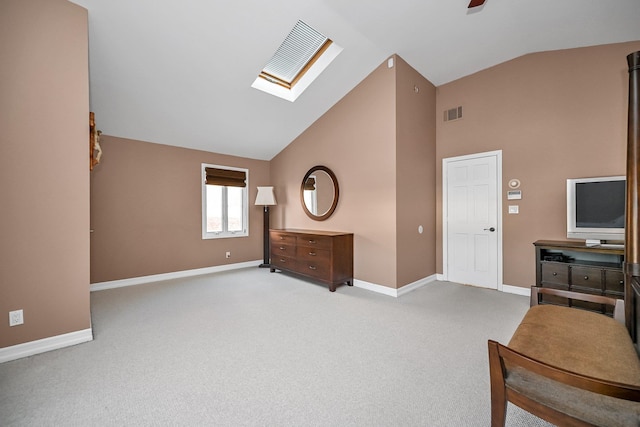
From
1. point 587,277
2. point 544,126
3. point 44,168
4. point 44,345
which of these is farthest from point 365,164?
point 44,345

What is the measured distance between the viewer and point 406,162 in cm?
400

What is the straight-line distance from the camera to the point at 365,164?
4.20 m

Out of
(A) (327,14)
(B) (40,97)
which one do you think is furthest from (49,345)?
(A) (327,14)

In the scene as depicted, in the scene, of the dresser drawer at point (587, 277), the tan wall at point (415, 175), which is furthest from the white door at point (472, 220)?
the dresser drawer at point (587, 277)

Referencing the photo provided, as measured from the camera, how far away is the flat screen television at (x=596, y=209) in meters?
3.03

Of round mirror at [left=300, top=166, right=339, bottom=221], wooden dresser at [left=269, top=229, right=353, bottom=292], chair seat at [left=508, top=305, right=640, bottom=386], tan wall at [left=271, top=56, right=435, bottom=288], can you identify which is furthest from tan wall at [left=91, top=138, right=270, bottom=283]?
chair seat at [left=508, top=305, right=640, bottom=386]

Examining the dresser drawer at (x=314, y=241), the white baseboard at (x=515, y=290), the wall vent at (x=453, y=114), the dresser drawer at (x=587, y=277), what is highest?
the wall vent at (x=453, y=114)

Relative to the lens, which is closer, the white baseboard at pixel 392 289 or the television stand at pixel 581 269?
the television stand at pixel 581 269

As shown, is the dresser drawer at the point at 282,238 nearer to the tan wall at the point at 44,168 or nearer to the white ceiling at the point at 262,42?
the white ceiling at the point at 262,42

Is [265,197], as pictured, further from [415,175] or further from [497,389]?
[497,389]

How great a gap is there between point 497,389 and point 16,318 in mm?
3418

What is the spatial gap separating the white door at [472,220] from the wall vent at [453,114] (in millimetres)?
684

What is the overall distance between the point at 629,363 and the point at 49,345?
154 inches

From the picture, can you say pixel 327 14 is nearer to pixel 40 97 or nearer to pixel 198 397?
pixel 40 97
